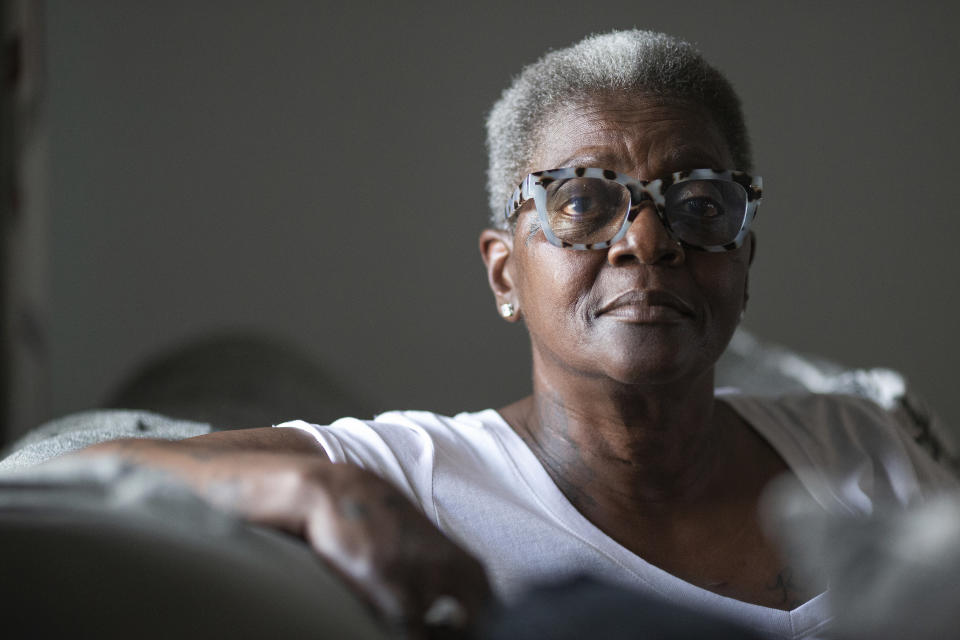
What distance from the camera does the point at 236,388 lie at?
2262 millimetres

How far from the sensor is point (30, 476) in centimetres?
83

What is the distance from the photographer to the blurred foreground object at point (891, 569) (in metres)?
0.66

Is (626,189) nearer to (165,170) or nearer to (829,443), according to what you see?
(829,443)

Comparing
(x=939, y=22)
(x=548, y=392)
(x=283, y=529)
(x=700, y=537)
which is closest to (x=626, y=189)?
(x=548, y=392)

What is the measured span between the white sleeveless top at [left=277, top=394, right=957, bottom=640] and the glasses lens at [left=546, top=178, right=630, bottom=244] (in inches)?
14.4

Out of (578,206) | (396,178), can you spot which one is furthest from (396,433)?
(396,178)

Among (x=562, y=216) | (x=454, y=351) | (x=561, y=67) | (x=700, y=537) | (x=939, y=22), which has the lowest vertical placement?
(x=454, y=351)

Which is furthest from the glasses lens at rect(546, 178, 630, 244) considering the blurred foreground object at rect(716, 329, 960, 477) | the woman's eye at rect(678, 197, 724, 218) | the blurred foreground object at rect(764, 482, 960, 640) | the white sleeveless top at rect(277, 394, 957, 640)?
the blurred foreground object at rect(764, 482, 960, 640)

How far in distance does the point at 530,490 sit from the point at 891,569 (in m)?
0.76

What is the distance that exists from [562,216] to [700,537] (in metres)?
0.58

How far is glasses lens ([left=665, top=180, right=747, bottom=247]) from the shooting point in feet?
4.74

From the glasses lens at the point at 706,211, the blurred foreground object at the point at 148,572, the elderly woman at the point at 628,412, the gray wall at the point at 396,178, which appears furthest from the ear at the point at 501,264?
the gray wall at the point at 396,178

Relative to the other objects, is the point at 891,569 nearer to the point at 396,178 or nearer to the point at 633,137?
the point at 633,137

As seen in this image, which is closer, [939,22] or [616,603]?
[616,603]
